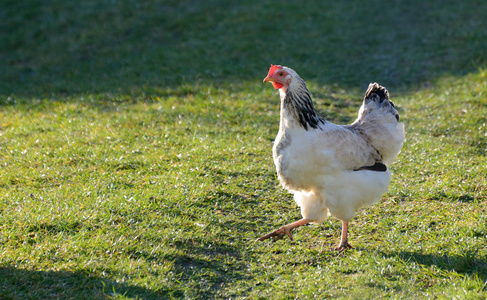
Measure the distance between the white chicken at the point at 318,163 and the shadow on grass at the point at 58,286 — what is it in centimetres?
162

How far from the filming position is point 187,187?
6.31m

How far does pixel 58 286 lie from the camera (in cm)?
431

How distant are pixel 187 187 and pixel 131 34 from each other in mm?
8410

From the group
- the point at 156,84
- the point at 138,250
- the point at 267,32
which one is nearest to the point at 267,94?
the point at 156,84

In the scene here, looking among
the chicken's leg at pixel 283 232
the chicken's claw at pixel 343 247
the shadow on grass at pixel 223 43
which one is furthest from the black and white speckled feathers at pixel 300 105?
the shadow on grass at pixel 223 43

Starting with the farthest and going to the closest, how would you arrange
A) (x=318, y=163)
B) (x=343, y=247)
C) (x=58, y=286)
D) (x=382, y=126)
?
(x=382, y=126) < (x=343, y=247) < (x=318, y=163) < (x=58, y=286)

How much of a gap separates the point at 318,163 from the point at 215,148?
294 centimetres

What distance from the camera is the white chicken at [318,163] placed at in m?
5.06

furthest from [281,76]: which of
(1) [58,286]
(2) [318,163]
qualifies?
(1) [58,286]

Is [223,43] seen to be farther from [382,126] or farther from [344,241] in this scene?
[344,241]

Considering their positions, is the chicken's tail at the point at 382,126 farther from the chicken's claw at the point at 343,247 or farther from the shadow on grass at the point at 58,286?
the shadow on grass at the point at 58,286

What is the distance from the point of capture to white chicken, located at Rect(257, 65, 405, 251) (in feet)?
16.6

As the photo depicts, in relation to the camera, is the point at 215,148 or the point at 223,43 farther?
the point at 223,43

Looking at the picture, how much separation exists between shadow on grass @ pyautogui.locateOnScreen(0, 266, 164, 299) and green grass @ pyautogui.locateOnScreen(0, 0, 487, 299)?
2 cm
